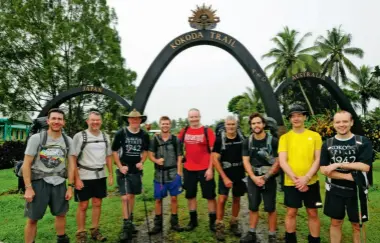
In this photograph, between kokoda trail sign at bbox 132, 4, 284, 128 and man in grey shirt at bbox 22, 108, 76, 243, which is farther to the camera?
kokoda trail sign at bbox 132, 4, 284, 128

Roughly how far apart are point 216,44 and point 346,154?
5.01m

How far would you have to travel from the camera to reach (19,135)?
128 ft

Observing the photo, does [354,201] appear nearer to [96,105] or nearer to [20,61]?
[96,105]

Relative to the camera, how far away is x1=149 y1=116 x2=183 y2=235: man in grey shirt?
531 cm

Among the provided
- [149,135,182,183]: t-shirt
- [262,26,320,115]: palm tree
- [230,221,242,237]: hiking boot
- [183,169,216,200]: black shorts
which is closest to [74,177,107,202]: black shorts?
[149,135,182,183]: t-shirt

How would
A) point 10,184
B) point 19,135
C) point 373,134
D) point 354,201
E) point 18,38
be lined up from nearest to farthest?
point 354,201, point 10,184, point 373,134, point 18,38, point 19,135

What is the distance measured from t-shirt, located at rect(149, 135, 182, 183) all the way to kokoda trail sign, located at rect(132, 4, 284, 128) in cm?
274

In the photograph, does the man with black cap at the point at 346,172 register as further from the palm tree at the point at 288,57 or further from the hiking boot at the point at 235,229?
the palm tree at the point at 288,57

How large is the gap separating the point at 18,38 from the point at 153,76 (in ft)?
38.5

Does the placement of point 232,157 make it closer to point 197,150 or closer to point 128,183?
point 197,150

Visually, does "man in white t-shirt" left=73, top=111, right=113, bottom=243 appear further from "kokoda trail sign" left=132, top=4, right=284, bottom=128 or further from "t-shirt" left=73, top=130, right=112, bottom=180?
"kokoda trail sign" left=132, top=4, right=284, bottom=128

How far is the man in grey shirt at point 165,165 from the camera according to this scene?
5309 mm

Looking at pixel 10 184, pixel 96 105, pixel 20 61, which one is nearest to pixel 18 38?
pixel 20 61

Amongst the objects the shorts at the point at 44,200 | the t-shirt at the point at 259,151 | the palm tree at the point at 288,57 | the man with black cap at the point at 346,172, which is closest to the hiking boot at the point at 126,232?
the shorts at the point at 44,200
